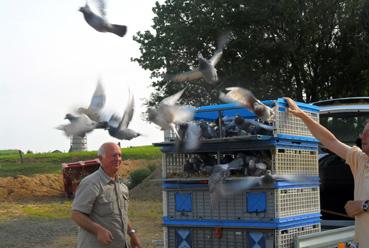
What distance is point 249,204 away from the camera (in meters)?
5.40

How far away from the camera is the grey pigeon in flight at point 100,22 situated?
505cm

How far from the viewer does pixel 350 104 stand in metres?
7.26

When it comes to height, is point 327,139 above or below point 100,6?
below

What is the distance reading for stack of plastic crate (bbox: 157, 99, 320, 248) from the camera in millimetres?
5312

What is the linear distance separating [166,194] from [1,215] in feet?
47.2

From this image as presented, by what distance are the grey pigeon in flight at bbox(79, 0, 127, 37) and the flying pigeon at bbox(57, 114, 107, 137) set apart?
0.81 m

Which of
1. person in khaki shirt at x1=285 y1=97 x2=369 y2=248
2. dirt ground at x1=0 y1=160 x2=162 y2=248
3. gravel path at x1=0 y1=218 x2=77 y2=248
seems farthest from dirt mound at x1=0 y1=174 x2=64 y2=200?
person in khaki shirt at x1=285 y1=97 x2=369 y2=248

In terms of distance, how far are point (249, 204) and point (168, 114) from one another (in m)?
1.05

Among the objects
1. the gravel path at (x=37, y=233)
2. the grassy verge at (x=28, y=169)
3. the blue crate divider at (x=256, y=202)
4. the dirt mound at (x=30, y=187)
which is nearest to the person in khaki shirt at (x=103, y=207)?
the blue crate divider at (x=256, y=202)

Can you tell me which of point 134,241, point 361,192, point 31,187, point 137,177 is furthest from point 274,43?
point 361,192

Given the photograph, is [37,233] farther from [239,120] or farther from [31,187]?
[31,187]

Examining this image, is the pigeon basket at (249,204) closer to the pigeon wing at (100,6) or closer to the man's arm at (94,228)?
the man's arm at (94,228)

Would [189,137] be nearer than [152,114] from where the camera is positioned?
No

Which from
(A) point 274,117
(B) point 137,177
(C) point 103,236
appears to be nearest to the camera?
(C) point 103,236
